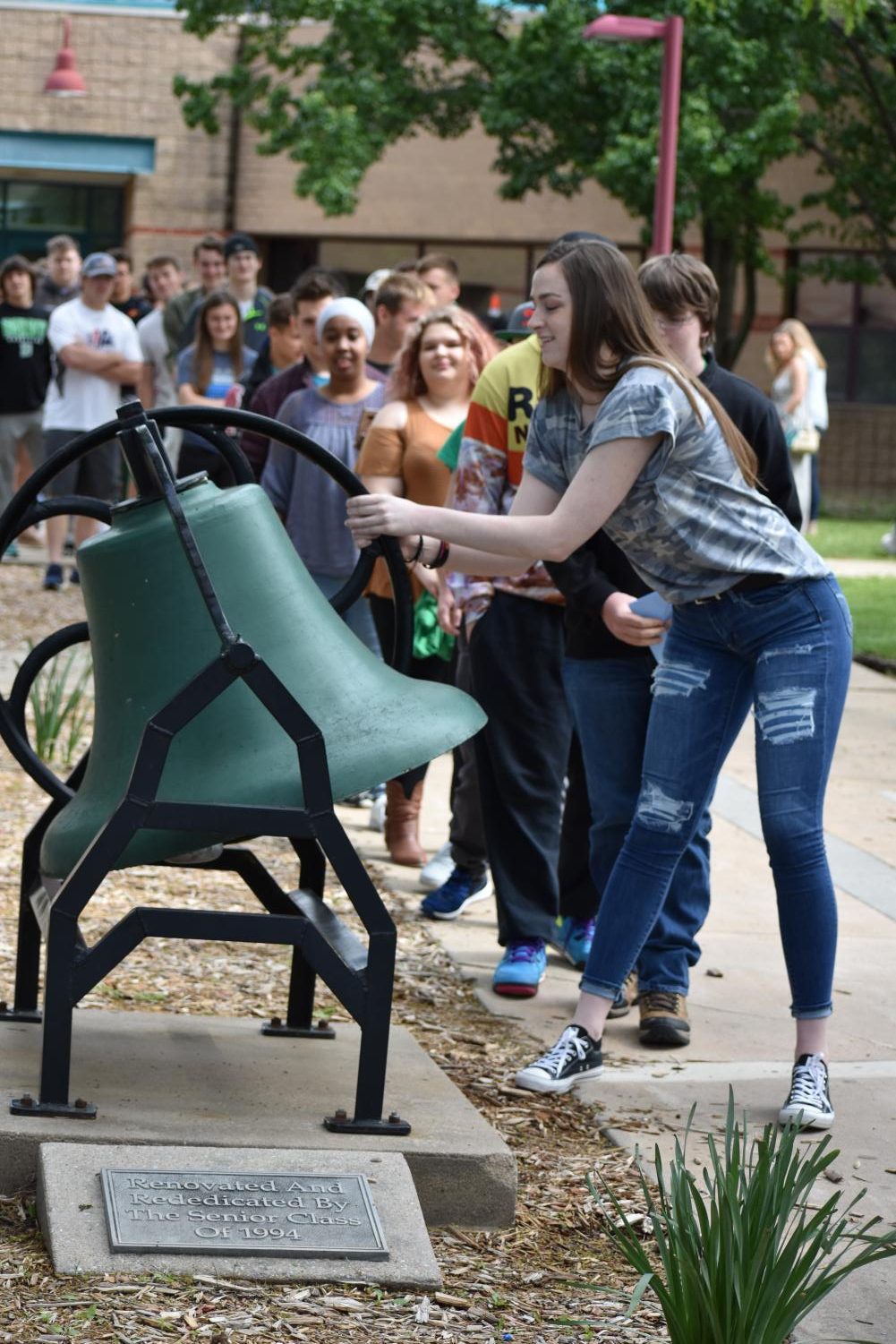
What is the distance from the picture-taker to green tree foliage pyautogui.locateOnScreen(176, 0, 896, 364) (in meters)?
23.2

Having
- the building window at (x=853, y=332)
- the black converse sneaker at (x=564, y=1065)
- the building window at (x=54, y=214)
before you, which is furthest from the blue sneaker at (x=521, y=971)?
the building window at (x=54, y=214)

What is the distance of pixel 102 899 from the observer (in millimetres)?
5988

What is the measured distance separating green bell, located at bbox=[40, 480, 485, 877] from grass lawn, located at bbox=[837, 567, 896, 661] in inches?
323

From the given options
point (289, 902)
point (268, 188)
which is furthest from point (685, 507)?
point (268, 188)

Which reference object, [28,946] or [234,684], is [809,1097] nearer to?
[234,684]

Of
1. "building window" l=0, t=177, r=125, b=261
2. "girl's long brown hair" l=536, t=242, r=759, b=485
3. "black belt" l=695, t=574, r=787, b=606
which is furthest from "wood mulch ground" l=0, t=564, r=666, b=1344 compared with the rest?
"building window" l=0, t=177, r=125, b=261

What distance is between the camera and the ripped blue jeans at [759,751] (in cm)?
421

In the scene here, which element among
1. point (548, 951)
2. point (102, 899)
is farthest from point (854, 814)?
point (102, 899)

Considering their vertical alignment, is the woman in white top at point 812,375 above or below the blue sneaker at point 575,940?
above

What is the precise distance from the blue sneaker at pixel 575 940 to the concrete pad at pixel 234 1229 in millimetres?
2014

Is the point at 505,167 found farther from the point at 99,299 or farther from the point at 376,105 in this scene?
the point at 99,299

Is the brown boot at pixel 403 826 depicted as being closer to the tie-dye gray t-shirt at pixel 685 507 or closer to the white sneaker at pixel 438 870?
the white sneaker at pixel 438 870

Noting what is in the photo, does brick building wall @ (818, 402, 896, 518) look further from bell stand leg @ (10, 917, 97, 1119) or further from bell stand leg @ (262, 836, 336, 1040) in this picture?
bell stand leg @ (10, 917, 97, 1119)

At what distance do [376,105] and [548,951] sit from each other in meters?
20.6
